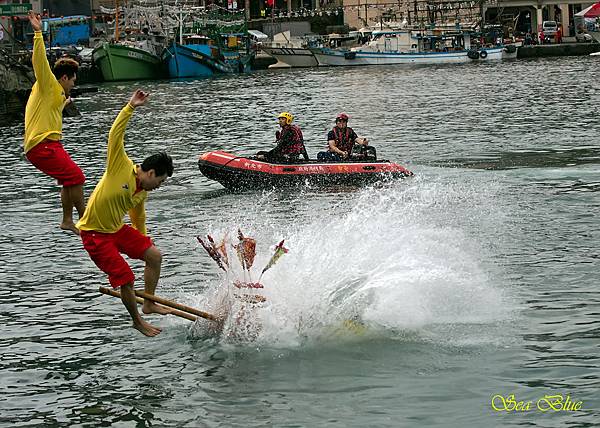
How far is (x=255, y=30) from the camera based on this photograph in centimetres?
10375

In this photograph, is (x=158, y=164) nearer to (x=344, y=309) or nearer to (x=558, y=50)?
(x=344, y=309)

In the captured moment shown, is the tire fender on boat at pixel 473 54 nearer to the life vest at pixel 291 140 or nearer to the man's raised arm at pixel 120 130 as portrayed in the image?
the life vest at pixel 291 140

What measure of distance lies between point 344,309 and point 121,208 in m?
3.37

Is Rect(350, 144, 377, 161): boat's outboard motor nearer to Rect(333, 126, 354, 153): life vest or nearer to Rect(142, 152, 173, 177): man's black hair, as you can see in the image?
Rect(333, 126, 354, 153): life vest

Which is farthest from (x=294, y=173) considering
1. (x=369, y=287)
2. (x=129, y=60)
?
(x=129, y=60)

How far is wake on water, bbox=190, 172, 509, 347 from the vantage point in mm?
12914

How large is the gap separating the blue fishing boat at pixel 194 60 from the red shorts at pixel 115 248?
66.4 metres

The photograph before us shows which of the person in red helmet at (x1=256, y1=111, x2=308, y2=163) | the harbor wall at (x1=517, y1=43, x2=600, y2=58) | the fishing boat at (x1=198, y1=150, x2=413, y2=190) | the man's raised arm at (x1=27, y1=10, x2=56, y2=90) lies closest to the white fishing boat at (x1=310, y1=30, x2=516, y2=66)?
the harbor wall at (x1=517, y1=43, x2=600, y2=58)

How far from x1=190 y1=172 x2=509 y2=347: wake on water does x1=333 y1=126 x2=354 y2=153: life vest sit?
6596mm

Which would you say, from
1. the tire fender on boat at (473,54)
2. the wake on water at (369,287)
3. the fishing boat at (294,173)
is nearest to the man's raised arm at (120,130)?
the wake on water at (369,287)

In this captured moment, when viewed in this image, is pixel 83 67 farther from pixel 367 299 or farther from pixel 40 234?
pixel 367 299

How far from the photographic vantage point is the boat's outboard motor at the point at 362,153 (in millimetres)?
25516

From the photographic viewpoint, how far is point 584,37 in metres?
94.3

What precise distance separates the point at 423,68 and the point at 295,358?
69.3 meters
